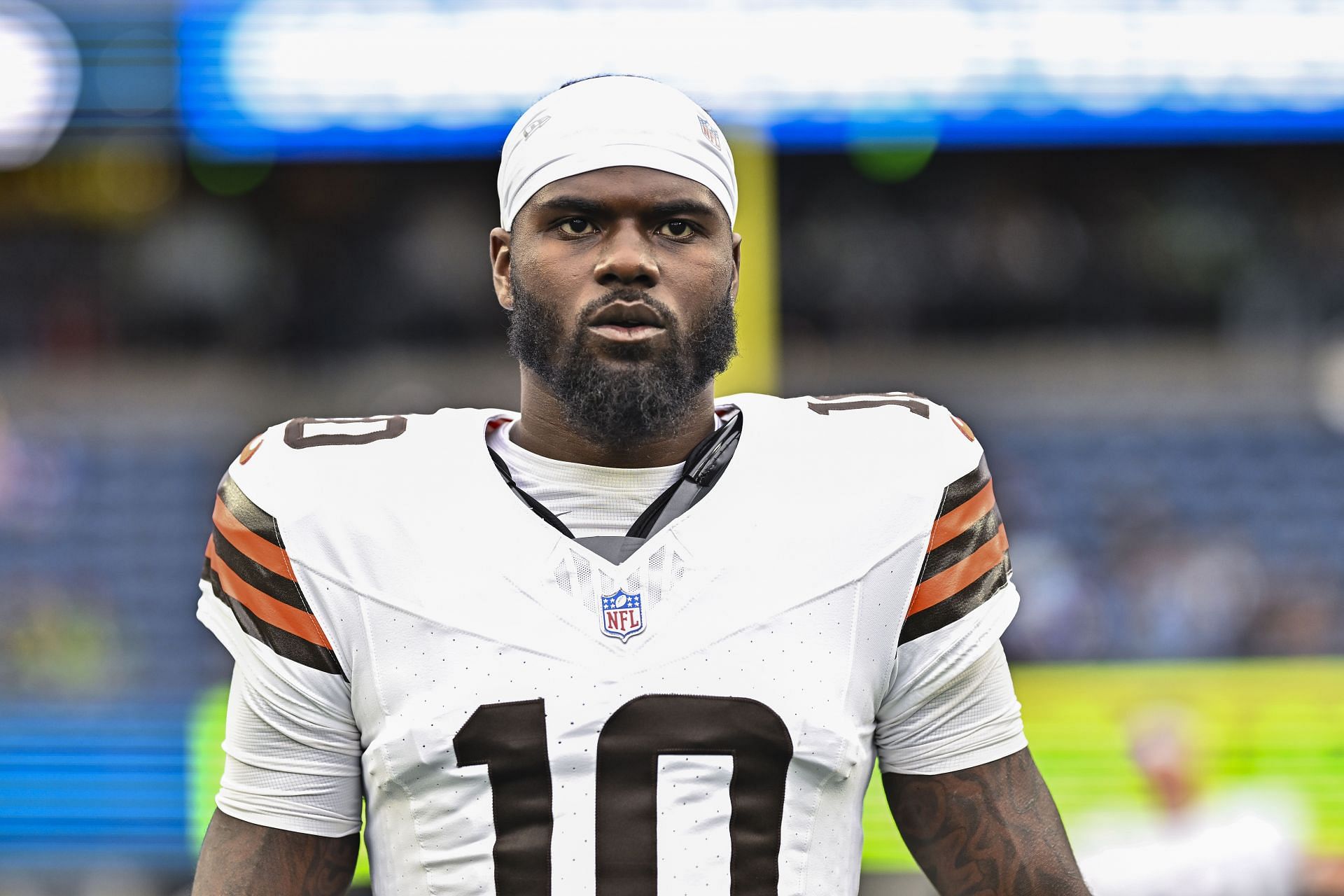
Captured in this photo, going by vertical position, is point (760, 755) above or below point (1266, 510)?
below

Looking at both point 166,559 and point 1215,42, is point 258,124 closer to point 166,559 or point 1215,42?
point 166,559

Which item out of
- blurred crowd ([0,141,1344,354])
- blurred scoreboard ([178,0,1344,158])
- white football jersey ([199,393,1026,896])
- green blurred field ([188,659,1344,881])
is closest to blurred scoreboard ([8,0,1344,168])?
blurred scoreboard ([178,0,1344,158])

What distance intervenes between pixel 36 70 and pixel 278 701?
22.0ft

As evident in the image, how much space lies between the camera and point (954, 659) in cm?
196

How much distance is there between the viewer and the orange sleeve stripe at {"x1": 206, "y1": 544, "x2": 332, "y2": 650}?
190 centimetres

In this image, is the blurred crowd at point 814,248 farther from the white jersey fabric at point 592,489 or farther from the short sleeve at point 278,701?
the short sleeve at point 278,701

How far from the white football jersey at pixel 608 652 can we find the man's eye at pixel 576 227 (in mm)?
293

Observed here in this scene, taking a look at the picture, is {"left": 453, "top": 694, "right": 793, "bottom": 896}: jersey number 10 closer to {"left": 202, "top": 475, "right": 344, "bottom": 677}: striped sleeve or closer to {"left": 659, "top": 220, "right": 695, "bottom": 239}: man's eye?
{"left": 202, "top": 475, "right": 344, "bottom": 677}: striped sleeve

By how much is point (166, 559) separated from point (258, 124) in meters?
2.65

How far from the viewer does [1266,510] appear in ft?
29.6

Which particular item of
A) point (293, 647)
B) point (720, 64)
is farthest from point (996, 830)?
point (720, 64)

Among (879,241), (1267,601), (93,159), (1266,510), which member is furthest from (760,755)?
(93,159)

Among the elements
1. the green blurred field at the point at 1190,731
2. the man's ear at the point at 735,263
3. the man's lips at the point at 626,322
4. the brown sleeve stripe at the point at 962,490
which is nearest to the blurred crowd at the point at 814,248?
the green blurred field at the point at 1190,731

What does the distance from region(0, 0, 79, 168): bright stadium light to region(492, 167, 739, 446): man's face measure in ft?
20.9
